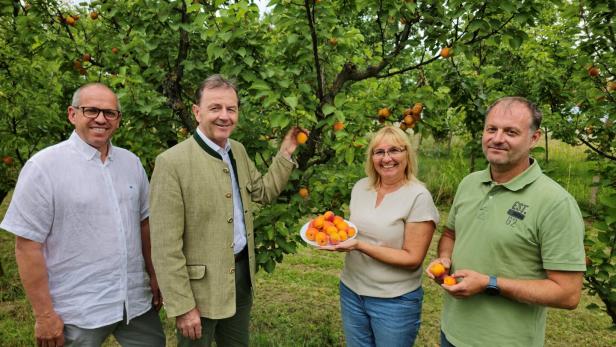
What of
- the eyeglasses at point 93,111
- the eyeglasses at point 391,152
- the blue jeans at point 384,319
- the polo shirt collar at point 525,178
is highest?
the eyeglasses at point 93,111

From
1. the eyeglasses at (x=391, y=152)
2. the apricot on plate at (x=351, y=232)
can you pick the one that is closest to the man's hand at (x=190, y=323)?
the apricot on plate at (x=351, y=232)

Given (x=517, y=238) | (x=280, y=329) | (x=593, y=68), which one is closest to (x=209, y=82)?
(x=517, y=238)

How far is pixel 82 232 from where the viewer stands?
210 centimetres

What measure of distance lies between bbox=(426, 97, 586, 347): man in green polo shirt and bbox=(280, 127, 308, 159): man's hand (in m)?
1.14

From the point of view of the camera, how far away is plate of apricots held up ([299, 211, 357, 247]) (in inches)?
91.0

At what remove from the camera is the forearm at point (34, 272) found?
6.54 feet

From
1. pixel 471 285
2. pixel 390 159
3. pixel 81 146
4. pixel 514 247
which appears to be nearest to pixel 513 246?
pixel 514 247

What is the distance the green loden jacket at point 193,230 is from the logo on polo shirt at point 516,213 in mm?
1434

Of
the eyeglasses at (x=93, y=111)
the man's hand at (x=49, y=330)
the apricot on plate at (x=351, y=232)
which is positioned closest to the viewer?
the man's hand at (x=49, y=330)

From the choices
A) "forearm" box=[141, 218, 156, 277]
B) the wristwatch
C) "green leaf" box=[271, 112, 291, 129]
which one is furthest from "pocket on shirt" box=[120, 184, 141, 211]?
the wristwatch

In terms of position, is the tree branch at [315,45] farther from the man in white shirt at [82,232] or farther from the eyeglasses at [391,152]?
the man in white shirt at [82,232]

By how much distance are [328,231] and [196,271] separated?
2.51 feet

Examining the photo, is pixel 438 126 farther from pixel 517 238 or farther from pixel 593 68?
pixel 517 238

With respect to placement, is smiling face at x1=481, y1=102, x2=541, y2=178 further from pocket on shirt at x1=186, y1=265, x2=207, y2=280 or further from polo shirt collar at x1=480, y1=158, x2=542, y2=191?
pocket on shirt at x1=186, y1=265, x2=207, y2=280
